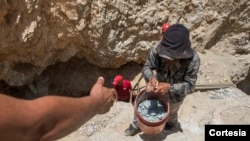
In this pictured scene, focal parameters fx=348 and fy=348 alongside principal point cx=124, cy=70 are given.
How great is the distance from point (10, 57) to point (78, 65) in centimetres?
117

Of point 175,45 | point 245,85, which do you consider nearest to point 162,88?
point 175,45

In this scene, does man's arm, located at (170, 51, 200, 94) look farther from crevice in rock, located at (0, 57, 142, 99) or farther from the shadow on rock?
crevice in rock, located at (0, 57, 142, 99)

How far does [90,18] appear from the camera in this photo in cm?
466

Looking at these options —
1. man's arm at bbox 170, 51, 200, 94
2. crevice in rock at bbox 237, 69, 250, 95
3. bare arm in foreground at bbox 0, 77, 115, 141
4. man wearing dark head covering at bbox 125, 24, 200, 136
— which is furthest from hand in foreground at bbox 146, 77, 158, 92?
crevice in rock at bbox 237, 69, 250, 95

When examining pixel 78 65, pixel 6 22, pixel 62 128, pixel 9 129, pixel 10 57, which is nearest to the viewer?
pixel 9 129

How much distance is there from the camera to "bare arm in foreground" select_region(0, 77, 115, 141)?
1372 millimetres

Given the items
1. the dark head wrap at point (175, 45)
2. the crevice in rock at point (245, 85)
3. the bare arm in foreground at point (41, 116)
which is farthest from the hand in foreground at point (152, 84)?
the crevice in rock at point (245, 85)

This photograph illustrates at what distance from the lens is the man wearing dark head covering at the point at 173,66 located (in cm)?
313

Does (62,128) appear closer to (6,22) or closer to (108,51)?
(6,22)

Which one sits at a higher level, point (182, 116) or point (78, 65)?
point (78, 65)

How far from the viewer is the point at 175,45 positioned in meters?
3.10

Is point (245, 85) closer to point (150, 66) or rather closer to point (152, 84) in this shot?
point (150, 66)

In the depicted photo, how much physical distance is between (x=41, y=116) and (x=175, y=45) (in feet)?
5.96

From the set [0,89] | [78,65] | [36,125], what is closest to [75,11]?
[78,65]
